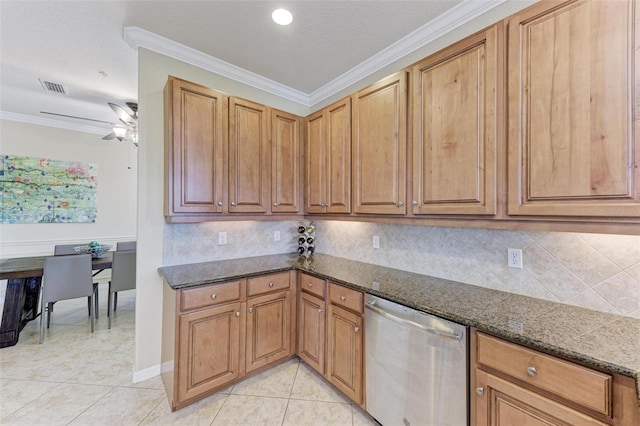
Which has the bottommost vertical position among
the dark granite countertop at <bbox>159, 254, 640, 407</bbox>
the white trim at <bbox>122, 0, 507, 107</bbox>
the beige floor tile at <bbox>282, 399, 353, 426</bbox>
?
the beige floor tile at <bbox>282, 399, 353, 426</bbox>

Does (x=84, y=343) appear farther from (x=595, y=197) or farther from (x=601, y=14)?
(x=601, y=14)

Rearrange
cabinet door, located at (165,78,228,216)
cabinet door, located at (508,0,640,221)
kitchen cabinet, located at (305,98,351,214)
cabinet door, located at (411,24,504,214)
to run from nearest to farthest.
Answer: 1. cabinet door, located at (508,0,640,221)
2. cabinet door, located at (411,24,504,214)
3. cabinet door, located at (165,78,228,216)
4. kitchen cabinet, located at (305,98,351,214)

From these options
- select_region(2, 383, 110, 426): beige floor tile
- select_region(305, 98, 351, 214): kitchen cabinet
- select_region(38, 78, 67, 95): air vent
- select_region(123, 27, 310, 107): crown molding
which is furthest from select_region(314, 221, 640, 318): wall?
select_region(38, 78, 67, 95): air vent

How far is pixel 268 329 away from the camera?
233cm

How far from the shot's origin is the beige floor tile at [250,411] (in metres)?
1.85

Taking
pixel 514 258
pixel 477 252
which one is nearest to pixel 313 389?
pixel 477 252

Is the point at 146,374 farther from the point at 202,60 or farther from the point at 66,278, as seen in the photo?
the point at 202,60

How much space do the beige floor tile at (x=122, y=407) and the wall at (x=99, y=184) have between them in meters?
3.54

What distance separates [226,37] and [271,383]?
2.91 m

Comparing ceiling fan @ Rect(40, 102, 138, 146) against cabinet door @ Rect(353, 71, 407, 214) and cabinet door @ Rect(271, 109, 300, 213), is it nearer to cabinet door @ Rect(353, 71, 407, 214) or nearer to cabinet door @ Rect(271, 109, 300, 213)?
cabinet door @ Rect(271, 109, 300, 213)

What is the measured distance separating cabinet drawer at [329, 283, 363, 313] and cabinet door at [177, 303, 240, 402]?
77 centimetres

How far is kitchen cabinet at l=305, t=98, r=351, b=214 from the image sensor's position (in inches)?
92.4

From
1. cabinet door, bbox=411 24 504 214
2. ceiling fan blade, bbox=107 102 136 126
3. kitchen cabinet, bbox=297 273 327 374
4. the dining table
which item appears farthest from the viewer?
ceiling fan blade, bbox=107 102 136 126

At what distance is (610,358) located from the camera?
3.10 feet
